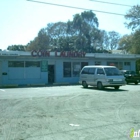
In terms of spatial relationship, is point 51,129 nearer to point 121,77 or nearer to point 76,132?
point 76,132

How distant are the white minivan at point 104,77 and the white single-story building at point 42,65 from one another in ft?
22.7

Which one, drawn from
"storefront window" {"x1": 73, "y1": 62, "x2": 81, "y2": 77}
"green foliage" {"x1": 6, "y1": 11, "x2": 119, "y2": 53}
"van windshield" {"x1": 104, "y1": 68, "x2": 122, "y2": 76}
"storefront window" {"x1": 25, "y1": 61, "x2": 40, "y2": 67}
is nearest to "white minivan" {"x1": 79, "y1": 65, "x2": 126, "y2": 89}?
"van windshield" {"x1": 104, "y1": 68, "x2": 122, "y2": 76}

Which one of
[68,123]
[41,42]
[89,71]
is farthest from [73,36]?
[68,123]

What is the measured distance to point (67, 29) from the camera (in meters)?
64.2

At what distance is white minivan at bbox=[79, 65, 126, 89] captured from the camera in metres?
20.1

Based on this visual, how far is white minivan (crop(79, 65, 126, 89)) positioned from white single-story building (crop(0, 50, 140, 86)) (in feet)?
22.7

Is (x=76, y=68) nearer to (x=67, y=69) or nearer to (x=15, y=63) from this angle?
(x=67, y=69)

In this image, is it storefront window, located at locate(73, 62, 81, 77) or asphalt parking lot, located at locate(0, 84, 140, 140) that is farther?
storefront window, located at locate(73, 62, 81, 77)

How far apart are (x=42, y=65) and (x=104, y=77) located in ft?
32.2

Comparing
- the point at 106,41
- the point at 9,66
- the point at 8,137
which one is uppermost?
the point at 106,41

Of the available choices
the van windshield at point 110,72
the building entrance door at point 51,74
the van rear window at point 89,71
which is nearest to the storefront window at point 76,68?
the building entrance door at point 51,74

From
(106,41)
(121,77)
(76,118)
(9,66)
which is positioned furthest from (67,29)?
(76,118)

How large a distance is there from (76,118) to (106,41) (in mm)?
71421

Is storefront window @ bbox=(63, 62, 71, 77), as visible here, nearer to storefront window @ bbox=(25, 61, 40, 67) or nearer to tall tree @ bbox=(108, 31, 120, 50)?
storefront window @ bbox=(25, 61, 40, 67)
